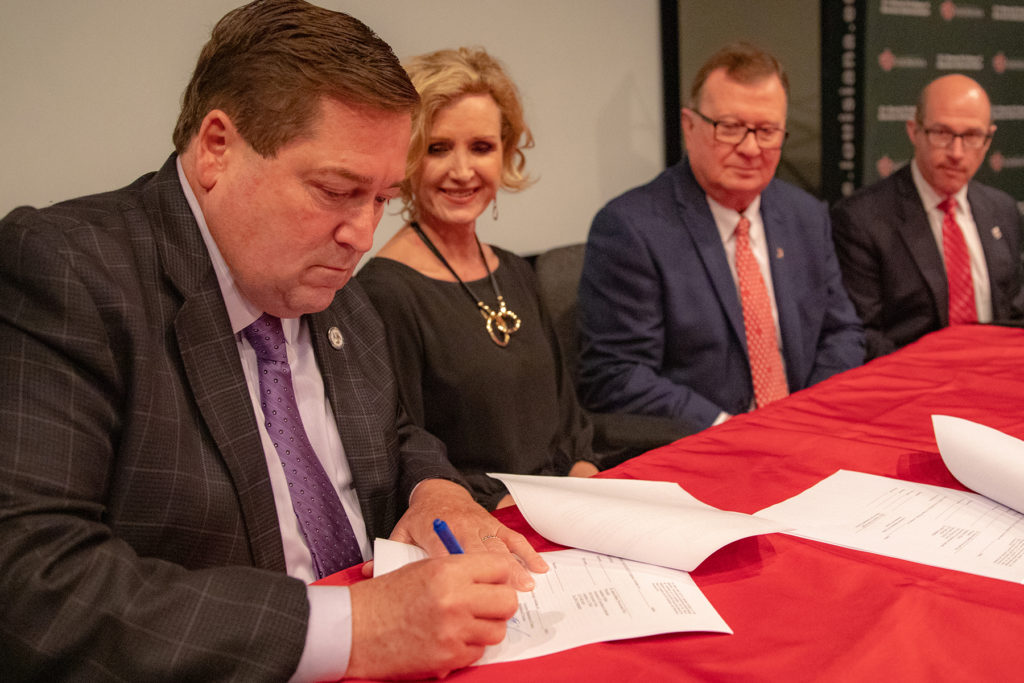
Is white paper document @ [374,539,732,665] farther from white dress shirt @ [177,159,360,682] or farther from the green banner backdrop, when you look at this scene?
the green banner backdrop

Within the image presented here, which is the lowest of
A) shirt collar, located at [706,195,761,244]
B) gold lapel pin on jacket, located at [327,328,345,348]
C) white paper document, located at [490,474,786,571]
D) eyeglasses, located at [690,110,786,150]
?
white paper document, located at [490,474,786,571]

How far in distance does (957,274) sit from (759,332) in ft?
4.06

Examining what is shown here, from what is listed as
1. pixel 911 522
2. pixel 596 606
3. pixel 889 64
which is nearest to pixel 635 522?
pixel 596 606

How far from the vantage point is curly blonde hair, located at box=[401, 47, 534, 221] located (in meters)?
1.93

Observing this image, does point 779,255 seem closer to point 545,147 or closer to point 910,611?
point 545,147

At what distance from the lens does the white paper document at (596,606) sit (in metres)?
0.81

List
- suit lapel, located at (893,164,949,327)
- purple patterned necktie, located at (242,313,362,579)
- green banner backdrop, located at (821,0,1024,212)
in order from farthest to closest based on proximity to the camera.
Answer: green banner backdrop, located at (821,0,1024,212) → suit lapel, located at (893,164,949,327) → purple patterned necktie, located at (242,313,362,579)

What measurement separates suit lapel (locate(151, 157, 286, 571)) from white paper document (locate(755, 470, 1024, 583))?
→ 0.69m

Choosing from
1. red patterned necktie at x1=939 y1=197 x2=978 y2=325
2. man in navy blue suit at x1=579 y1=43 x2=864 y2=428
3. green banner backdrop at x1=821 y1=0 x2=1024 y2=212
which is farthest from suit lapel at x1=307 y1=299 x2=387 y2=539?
green banner backdrop at x1=821 y1=0 x2=1024 y2=212

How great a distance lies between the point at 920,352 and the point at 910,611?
1287mm

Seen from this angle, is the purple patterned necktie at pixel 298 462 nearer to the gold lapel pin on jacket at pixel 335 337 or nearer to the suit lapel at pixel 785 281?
the gold lapel pin on jacket at pixel 335 337

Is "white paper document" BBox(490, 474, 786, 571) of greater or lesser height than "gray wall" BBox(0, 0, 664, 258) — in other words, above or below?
below

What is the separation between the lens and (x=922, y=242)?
318 centimetres

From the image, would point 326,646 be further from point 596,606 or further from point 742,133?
point 742,133
